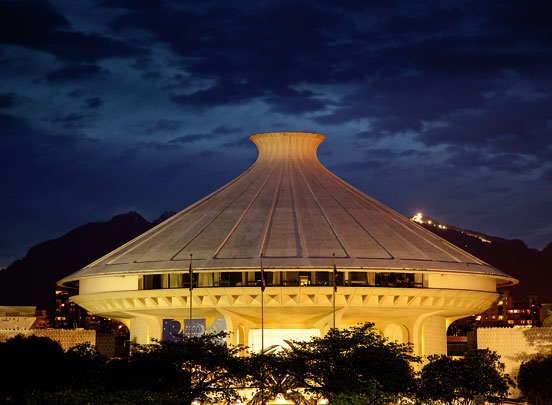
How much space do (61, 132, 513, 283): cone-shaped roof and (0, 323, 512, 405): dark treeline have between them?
8006 mm

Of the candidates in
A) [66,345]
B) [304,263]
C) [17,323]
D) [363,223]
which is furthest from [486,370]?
[17,323]

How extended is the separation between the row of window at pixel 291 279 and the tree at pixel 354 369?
783 cm

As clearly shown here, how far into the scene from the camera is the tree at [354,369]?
43.5 meters

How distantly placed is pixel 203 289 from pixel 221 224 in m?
7.30

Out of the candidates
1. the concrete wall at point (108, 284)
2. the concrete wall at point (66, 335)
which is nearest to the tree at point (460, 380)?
the concrete wall at point (108, 284)

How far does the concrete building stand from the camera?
55.6m

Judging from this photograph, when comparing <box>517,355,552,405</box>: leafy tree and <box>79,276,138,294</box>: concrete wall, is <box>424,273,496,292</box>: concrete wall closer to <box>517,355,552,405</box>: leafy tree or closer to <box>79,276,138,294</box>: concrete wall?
<box>517,355,552,405</box>: leafy tree

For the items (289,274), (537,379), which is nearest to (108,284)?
(289,274)

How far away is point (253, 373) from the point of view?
151 feet

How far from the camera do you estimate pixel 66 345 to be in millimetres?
59625

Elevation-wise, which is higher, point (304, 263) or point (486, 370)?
point (304, 263)

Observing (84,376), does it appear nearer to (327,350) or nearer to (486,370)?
(327,350)

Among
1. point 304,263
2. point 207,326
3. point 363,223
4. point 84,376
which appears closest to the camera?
point 84,376

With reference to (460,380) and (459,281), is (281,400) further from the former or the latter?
(459,281)
